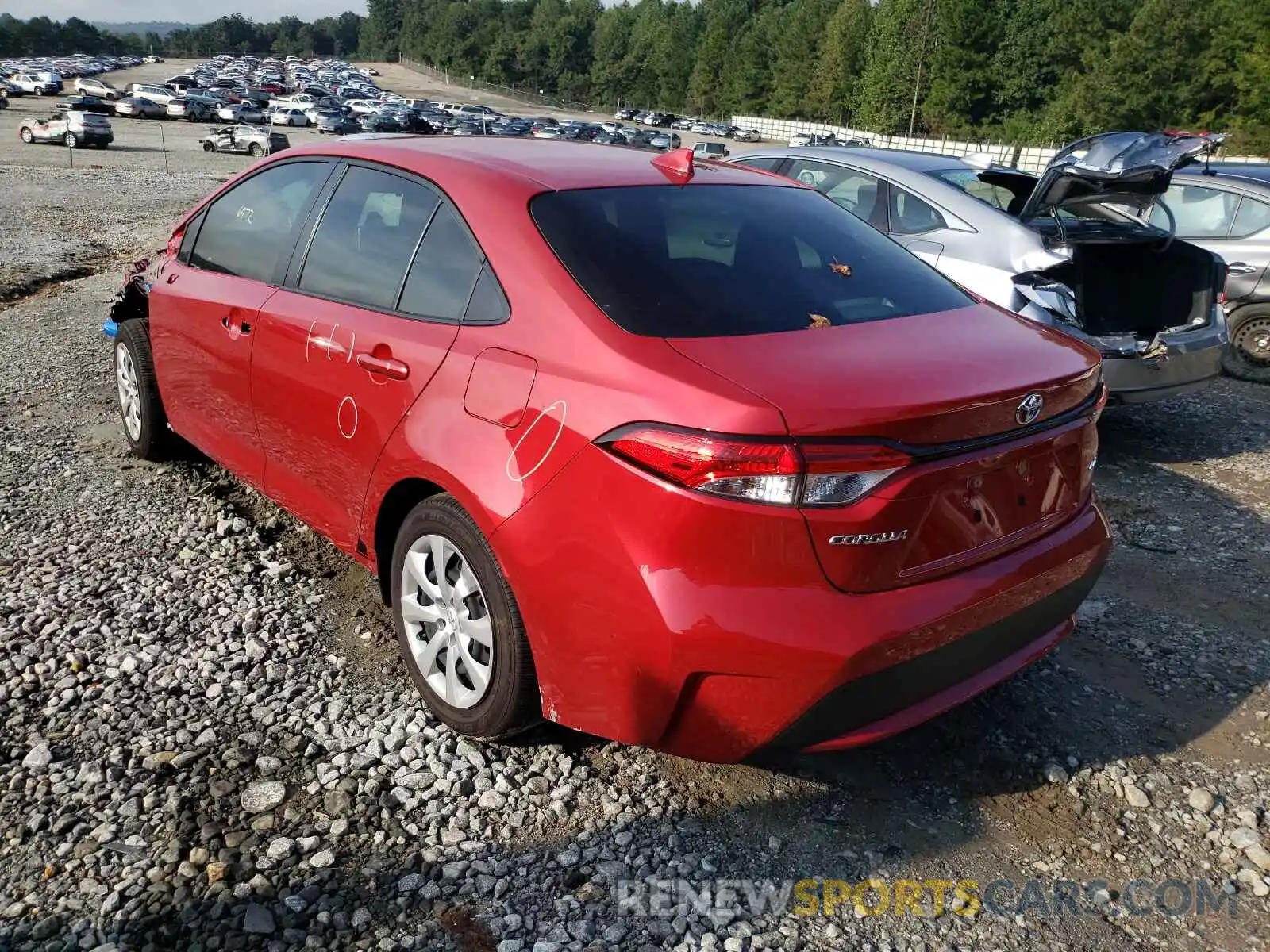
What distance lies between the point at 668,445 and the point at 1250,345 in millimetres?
7952

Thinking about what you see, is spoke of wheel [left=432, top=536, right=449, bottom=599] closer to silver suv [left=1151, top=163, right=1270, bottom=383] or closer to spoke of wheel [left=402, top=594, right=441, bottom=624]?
spoke of wheel [left=402, top=594, right=441, bottom=624]

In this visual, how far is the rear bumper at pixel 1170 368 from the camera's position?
577 cm

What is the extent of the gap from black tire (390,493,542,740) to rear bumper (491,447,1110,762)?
0.23 feet

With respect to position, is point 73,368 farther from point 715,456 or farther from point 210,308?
point 715,456

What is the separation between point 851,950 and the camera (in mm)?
2346

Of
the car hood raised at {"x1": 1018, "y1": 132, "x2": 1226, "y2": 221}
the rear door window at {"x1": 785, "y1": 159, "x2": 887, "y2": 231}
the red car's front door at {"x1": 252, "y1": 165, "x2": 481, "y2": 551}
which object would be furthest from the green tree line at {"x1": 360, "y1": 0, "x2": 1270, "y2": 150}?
the red car's front door at {"x1": 252, "y1": 165, "x2": 481, "y2": 551}

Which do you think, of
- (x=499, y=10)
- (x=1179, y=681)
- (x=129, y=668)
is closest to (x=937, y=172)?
(x=1179, y=681)

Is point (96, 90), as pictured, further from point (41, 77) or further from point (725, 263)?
point (725, 263)

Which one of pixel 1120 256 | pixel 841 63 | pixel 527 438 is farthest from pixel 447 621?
pixel 841 63

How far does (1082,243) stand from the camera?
6352mm

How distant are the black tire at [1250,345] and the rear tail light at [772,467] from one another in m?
7.45

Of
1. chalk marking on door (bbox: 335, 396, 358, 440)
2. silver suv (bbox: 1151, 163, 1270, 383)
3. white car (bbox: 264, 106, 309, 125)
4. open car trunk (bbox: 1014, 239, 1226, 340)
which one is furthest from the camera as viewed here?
white car (bbox: 264, 106, 309, 125)

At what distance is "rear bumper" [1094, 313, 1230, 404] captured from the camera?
5773 mm

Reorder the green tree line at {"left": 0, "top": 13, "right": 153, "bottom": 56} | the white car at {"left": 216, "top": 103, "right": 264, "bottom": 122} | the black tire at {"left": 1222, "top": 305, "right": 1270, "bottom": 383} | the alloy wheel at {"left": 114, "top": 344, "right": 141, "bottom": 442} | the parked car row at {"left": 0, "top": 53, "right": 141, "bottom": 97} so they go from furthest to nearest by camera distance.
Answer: the green tree line at {"left": 0, "top": 13, "right": 153, "bottom": 56} < the parked car row at {"left": 0, "top": 53, "right": 141, "bottom": 97} < the white car at {"left": 216, "top": 103, "right": 264, "bottom": 122} < the black tire at {"left": 1222, "top": 305, "right": 1270, "bottom": 383} < the alloy wheel at {"left": 114, "top": 344, "right": 141, "bottom": 442}
